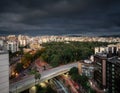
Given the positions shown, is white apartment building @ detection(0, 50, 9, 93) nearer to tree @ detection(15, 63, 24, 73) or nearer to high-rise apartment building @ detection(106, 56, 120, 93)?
high-rise apartment building @ detection(106, 56, 120, 93)

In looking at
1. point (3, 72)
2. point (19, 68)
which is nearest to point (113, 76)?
point (3, 72)

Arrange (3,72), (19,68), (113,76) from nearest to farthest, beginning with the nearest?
(3,72) → (113,76) → (19,68)

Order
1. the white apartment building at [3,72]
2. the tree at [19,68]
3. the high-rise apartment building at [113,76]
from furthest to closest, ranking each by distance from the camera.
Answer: the tree at [19,68]
the high-rise apartment building at [113,76]
the white apartment building at [3,72]

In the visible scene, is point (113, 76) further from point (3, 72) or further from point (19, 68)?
point (19, 68)

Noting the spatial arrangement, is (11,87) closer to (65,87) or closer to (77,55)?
(65,87)

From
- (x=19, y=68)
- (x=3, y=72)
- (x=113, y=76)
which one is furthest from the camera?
(x=19, y=68)

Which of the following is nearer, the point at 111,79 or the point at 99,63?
the point at 111,79

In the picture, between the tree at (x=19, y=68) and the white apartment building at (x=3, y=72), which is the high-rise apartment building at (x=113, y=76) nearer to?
the white apartment building at (x=3, y=72)

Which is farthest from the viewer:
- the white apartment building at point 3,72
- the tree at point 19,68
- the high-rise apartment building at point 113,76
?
the tree at point 19,68

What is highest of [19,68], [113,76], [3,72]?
[3,72]

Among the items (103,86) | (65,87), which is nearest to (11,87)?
(65,87)

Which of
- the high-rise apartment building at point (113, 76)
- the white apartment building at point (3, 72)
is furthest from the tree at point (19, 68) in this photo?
the high-rise apartment building at point (113, 76)
